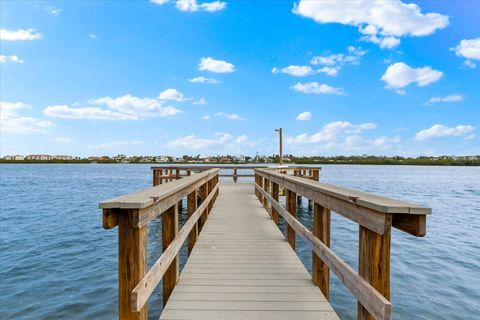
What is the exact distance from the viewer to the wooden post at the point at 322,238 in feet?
10.5

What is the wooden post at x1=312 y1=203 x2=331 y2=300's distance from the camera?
3.20 m

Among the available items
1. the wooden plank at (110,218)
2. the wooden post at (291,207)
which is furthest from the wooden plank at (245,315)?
the wooden post at (291,207)

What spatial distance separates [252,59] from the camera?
93.8 ft

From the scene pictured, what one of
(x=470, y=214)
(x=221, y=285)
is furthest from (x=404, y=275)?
(x=470, y=214)

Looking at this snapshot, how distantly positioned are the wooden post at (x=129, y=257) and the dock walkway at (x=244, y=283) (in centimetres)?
60

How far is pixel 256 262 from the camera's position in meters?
4.15

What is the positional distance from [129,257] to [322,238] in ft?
6.72

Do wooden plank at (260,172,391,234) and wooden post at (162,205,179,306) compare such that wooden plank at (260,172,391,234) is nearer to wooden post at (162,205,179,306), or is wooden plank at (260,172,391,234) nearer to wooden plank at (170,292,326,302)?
wooden plank at (170,292,326,302)

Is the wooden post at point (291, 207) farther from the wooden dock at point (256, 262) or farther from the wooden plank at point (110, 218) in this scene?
the wooden plank at point (110, 218)

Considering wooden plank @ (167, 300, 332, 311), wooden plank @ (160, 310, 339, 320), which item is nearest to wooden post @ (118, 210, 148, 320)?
wooden plank @ (160, 310, 339, 320)

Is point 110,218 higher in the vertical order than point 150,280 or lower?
higher

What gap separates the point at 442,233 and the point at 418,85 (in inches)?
1335

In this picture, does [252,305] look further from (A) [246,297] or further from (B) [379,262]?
(B) [379,262]

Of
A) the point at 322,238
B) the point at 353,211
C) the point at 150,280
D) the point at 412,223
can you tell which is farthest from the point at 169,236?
the point at 412,223
